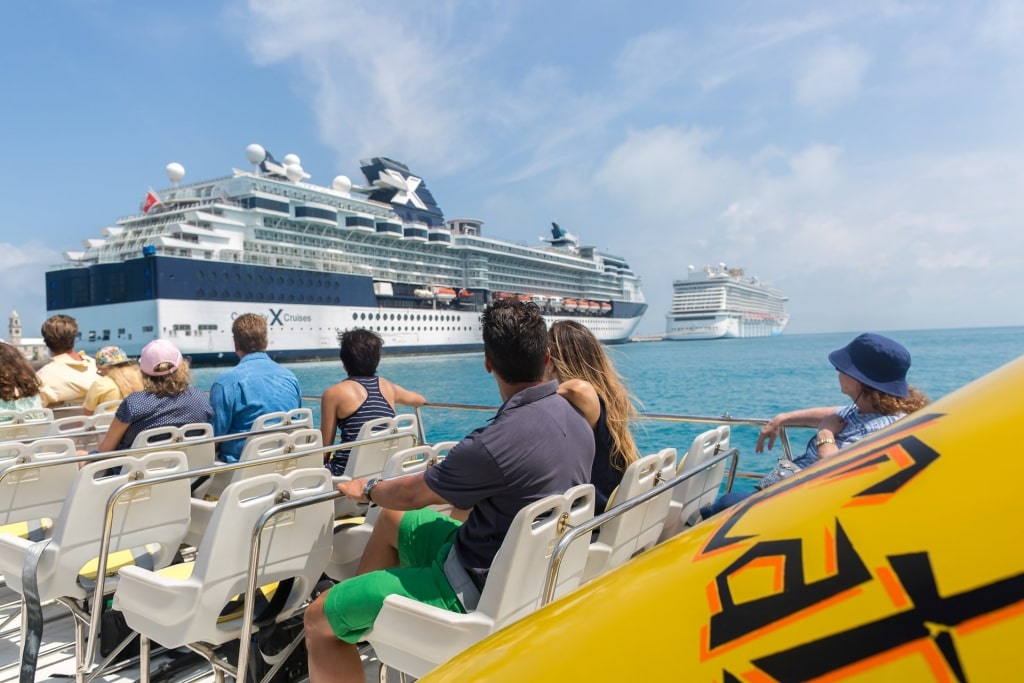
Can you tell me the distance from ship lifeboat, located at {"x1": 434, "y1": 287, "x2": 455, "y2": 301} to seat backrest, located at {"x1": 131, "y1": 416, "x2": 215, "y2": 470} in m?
45.8

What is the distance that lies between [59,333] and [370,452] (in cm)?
283

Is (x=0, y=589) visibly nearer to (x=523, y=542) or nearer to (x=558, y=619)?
(x=523, y=542)

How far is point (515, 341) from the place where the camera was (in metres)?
2.03

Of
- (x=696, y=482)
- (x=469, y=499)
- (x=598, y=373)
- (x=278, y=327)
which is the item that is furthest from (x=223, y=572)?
(x=278, y=327)

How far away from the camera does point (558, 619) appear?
973mm

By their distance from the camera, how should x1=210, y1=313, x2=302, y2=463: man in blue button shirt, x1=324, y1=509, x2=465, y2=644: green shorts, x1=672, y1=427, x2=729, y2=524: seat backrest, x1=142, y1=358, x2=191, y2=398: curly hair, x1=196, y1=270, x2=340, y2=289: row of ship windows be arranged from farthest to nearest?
x1=196, y1=270, x2=340, y2=289: row of ship windows
x1=210, y1=313, x2=302, y2=463: man in blue button shirt
x1=142, y1=358, x2=191, y2=398: curly hair
x1=672, y1=427, x2=729, y2=524: seat backrest
x1=324, y1=509, x2=465, y2=644: green shorts

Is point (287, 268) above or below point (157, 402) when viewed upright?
above

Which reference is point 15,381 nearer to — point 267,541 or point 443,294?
point 267,541

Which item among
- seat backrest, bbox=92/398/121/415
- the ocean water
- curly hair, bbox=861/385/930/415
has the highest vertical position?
curly hair, bbox=861/385/930/415

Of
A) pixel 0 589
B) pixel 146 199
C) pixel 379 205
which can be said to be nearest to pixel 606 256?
pixel 379 205

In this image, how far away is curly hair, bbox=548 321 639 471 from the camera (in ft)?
8.94

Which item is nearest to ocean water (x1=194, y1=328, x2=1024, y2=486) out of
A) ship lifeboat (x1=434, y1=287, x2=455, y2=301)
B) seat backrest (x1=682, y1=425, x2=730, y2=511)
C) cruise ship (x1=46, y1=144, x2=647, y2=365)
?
cruise ship (x1=46, y1=144, x2=647, y2=365)

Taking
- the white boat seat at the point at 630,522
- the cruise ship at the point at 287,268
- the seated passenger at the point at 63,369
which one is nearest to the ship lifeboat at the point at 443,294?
the cruise ship at the point at 287,268

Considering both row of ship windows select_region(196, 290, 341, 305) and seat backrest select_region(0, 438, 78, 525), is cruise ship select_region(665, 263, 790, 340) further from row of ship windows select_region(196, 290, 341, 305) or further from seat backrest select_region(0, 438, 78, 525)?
seat backrest select_region(0, 438, 78, 525)
